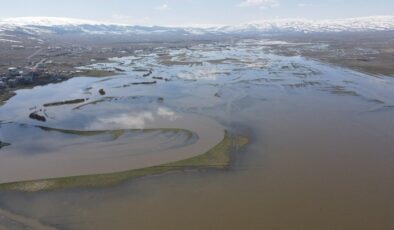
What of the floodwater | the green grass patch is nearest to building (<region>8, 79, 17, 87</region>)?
the floodwater

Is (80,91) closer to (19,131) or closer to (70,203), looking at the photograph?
(19,131)

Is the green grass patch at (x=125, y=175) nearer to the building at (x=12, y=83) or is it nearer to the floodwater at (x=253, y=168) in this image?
the floodwater at (x=253, y=168)

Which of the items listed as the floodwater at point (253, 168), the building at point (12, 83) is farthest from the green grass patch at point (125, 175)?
the building at point (12, 83)

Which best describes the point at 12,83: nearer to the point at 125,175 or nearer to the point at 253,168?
the point at 125,175

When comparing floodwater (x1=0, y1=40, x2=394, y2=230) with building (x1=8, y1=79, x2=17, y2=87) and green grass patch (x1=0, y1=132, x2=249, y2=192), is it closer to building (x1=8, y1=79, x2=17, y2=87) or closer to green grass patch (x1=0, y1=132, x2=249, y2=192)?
green grass patch (x1=0, y1=132, x2=249, y2=192)

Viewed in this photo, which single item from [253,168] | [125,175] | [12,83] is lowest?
[12,83]

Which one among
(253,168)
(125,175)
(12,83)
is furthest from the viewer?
(12,83)

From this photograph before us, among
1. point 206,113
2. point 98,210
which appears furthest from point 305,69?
point 98,210

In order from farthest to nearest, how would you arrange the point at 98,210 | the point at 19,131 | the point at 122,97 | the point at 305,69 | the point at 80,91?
the point at 305,69
the point at 80,91
the point at 122,97
the point at 19,131
the point at 98,210

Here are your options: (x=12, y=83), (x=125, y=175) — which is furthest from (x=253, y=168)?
(x=12, y=83)
